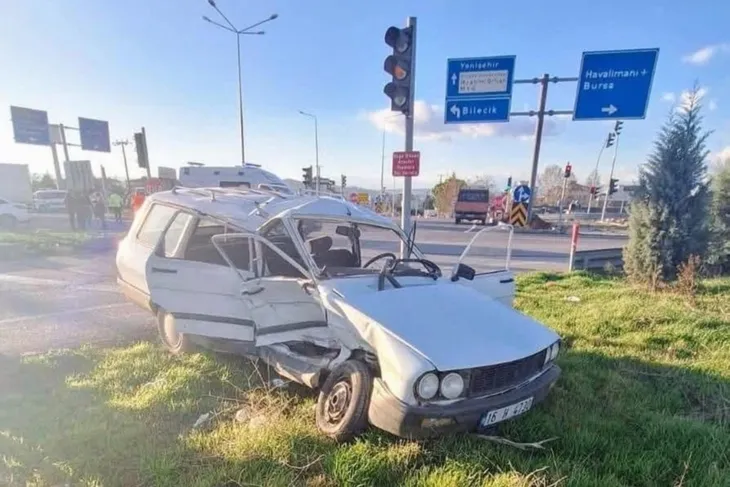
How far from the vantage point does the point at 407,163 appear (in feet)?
22.1

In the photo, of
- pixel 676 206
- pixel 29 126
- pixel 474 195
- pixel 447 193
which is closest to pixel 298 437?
pixel 676 206

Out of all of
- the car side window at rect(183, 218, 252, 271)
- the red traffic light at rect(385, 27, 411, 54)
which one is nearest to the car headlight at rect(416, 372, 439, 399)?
the car side window at rect(183, 218, 252, 271)

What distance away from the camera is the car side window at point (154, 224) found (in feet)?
15.2

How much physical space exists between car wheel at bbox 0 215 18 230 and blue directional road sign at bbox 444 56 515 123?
1885 cm

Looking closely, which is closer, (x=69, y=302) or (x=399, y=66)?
(x=399, y=66)

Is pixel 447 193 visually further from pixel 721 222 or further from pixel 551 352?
pixel 551 352

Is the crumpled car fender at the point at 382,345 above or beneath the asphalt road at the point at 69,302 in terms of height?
above

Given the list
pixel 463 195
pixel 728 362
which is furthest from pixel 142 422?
pixel 463 195

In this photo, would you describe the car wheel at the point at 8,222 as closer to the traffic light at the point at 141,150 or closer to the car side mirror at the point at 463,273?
the traffic light at the point at 141,150

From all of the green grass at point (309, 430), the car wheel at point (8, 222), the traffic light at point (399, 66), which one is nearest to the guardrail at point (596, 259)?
the green grass at point (309, 430)

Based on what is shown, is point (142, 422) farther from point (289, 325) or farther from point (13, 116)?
point (13, 116)

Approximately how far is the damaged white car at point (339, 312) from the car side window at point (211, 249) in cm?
2

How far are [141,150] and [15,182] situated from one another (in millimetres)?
17283

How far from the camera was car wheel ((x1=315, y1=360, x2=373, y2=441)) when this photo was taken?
278 centimetres
